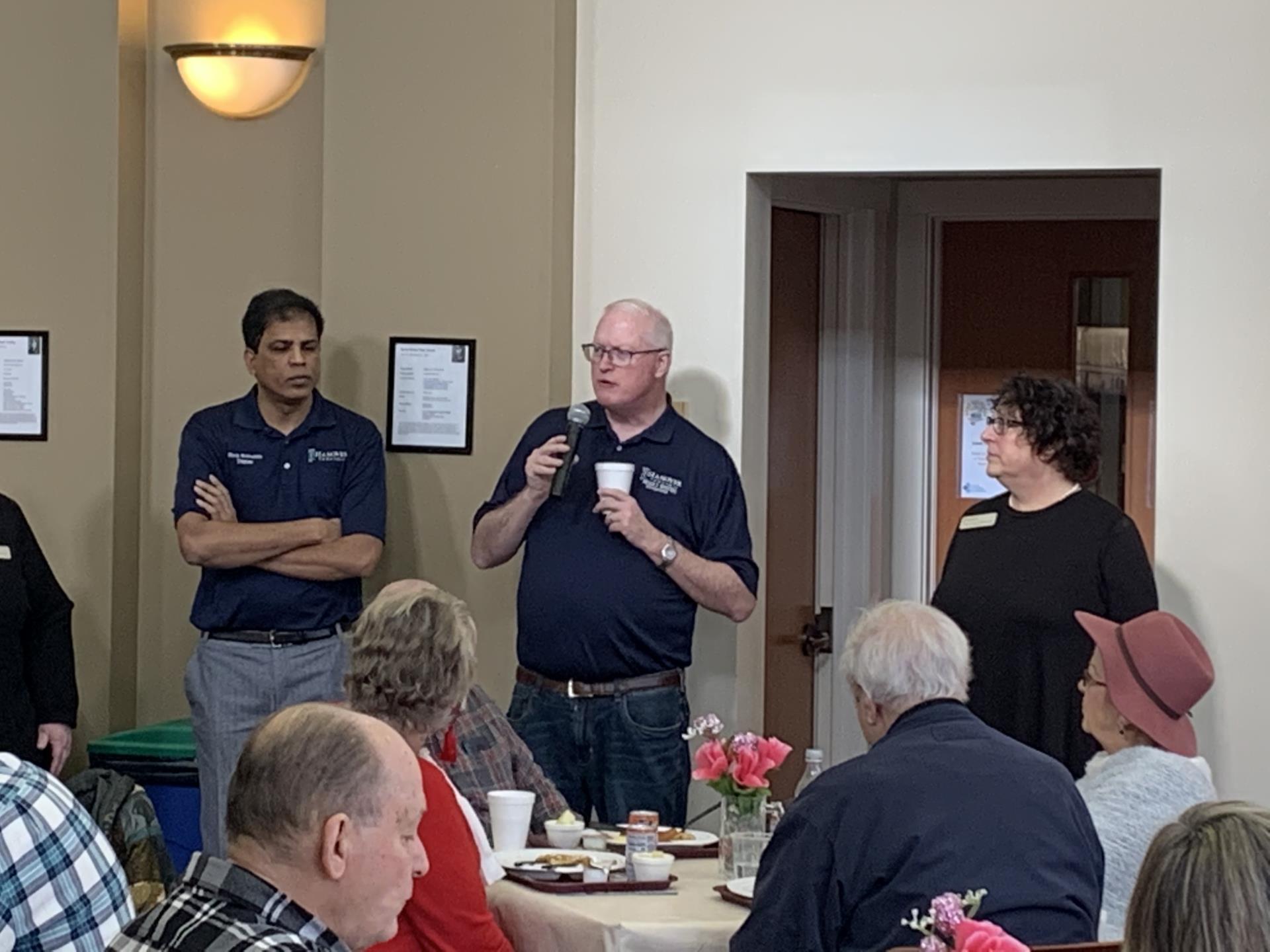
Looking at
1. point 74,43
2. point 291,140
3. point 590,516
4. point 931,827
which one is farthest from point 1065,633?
point 74,43

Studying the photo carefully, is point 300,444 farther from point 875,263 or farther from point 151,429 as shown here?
point 875,263

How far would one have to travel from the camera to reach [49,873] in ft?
8.24

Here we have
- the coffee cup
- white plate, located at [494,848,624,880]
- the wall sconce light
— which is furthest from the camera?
the wall sconce light

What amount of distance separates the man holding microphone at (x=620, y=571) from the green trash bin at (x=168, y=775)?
42.7 inches

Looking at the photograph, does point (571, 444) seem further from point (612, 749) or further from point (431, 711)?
point (431, 711)

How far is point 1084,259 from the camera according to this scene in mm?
5996

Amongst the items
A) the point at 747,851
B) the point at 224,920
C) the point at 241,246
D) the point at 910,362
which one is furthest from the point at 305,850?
the point at 910,362

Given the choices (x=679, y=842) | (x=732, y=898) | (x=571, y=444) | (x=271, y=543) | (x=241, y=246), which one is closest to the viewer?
(x=732, y=898)

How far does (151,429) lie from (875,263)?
2184 millimetres

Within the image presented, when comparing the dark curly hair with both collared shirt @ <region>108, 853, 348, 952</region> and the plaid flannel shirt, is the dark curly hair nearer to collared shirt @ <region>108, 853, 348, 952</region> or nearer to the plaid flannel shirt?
the plaid flannel shirt

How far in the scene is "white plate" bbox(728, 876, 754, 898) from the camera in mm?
3400

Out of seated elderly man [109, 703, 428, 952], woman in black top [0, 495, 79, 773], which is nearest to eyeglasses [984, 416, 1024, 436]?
woman in black top [0, 495, 79, 773]

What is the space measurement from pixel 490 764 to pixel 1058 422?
145cm

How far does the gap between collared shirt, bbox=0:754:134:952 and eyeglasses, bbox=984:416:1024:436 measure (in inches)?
97.3
